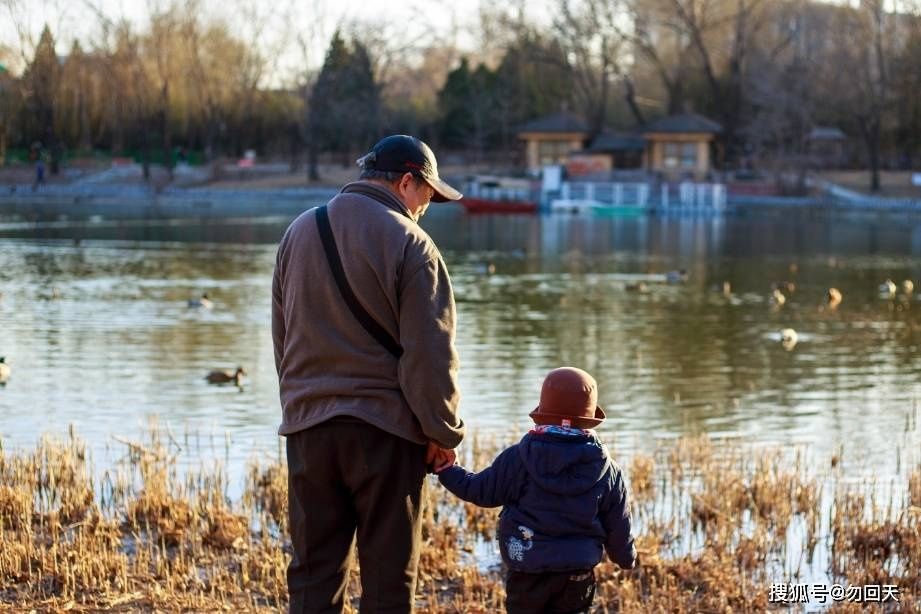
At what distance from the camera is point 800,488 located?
867cm

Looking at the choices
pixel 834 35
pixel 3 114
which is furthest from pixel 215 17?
pixel 834 35

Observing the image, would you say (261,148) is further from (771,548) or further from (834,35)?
(771,548)

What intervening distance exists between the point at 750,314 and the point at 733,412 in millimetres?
9441

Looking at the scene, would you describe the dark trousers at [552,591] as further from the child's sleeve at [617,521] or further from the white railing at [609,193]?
the white railing at [609,193]

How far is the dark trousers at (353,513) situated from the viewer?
4.52 metres

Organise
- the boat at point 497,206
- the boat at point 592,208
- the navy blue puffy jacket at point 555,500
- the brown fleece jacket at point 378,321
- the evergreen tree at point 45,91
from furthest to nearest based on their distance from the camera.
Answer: the evergreen tree at point 45,91 < the boat at point 592,208 < the boat at point 497,206 < the navy blue puffy jacket at point 555,500 < the brown fleece jacket at point 378,321

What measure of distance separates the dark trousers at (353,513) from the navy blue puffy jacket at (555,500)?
200 mm

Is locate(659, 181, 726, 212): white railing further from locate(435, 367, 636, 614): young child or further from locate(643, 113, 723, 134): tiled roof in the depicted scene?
locate(435, 367, 636, 614): young child

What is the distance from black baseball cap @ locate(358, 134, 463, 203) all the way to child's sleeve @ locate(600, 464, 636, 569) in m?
1.13

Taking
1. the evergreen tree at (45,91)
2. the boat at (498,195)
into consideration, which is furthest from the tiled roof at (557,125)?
the evergreen tree at (45,91)

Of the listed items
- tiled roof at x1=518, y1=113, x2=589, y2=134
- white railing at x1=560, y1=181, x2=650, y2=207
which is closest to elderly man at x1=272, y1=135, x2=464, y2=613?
white railing at x1=560, y1=181, x2=650, y2=207

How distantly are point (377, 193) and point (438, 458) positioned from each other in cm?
92

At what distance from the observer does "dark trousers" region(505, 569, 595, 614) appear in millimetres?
4605

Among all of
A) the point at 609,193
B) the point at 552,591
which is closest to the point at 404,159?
the point at 552,591
